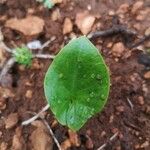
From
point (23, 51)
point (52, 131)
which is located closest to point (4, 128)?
point (52, 131)

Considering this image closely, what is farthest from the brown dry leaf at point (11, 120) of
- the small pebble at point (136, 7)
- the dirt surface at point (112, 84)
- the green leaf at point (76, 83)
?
the small pebble at point (136, 7)

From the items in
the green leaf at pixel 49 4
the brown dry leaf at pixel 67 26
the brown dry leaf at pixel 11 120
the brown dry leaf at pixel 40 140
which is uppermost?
the green leaf at pixel 49 4

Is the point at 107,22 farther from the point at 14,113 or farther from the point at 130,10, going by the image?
the point at 14,113

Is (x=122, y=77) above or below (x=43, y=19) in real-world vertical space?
below

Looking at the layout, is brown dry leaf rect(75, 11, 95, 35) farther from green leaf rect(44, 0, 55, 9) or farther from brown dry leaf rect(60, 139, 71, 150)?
brown dry leaf rect(60, 139, 71, 150)

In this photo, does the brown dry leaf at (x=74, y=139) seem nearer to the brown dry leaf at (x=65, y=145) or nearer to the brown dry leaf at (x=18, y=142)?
the brown dry leaf at (x=65, y=145)

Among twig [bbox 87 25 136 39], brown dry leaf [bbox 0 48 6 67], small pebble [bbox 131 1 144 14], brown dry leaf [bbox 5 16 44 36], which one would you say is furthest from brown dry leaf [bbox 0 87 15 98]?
small pebble [bbox 131 1 144 14]
